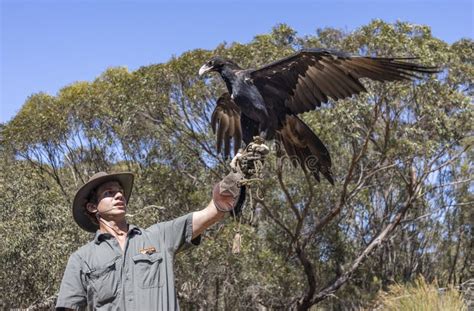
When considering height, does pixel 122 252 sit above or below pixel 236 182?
below

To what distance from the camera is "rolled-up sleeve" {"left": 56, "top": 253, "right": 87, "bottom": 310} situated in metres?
2.62

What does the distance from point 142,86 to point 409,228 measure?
31.3 feet

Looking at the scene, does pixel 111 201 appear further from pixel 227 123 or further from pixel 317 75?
pixel 227 123

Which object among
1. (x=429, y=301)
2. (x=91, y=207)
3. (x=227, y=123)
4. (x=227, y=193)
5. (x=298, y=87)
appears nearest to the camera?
(x=227, y=193)

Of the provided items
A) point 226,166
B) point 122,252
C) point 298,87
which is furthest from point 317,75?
point 226,166

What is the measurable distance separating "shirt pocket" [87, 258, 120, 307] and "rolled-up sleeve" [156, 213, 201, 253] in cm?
26

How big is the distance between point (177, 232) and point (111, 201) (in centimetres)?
31

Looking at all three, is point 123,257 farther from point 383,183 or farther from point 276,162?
point 383,183

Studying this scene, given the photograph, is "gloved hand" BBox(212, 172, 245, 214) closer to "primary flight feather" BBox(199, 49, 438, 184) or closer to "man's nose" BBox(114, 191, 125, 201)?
"man's nose" BBox(114, 191, 125, 201)

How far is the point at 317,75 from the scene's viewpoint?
16.7 feet

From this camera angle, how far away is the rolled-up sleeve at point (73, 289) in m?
2.62

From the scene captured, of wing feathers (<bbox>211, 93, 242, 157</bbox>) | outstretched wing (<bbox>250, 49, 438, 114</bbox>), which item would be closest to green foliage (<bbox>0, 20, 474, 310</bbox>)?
wing feathers (<bbox>211, 93, 242, 157</bbox>)

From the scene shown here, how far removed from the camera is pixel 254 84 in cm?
470

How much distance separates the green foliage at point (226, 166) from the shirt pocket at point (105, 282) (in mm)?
7801
